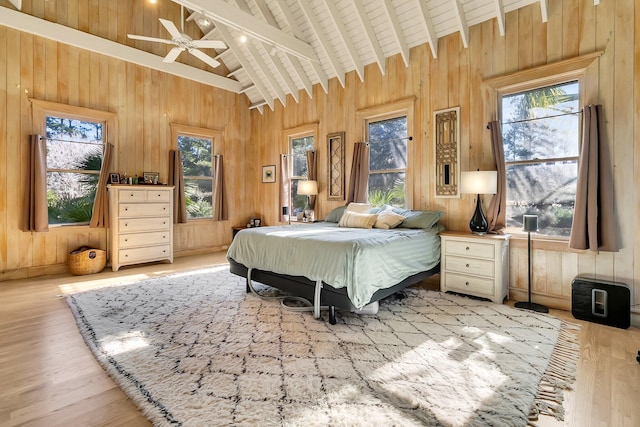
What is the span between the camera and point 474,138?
152 inches

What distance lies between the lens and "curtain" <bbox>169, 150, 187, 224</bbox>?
19.0 ft

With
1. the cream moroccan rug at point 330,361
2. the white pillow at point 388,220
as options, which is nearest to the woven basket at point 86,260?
the cream moroccan rug at point 330,361

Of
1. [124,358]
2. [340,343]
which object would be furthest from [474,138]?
[124,358]

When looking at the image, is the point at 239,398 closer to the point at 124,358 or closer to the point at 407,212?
the point at 124,358

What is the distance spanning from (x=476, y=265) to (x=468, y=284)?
24 centimetres

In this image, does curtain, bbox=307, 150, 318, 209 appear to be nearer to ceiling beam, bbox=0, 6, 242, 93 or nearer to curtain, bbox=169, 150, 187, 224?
curtain, bbox=169, 150, 187, 224

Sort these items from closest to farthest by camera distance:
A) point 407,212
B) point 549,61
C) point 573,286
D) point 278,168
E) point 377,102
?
1. point 573,286
2. point 549,61
3. point 407,212
4. point 377,102
5. point 278,168

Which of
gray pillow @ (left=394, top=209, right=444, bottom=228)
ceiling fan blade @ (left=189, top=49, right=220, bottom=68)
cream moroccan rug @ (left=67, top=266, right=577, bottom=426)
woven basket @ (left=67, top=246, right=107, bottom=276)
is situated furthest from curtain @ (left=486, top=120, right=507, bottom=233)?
woven basket @ (left=67, top=246, right=107, bottom=276)

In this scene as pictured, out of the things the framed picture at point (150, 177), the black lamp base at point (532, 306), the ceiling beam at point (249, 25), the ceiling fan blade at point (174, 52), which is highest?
the ceiling beam at point (249, 25)

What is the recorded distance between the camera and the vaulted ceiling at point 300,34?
3.92 metres

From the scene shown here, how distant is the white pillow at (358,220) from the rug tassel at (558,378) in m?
2.18

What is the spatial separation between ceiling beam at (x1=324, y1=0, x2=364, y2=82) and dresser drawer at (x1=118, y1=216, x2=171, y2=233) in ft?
13.2

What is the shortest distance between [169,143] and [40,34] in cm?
221

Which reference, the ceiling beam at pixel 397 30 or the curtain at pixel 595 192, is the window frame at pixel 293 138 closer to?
the ceiling beam at pixel 397 30
